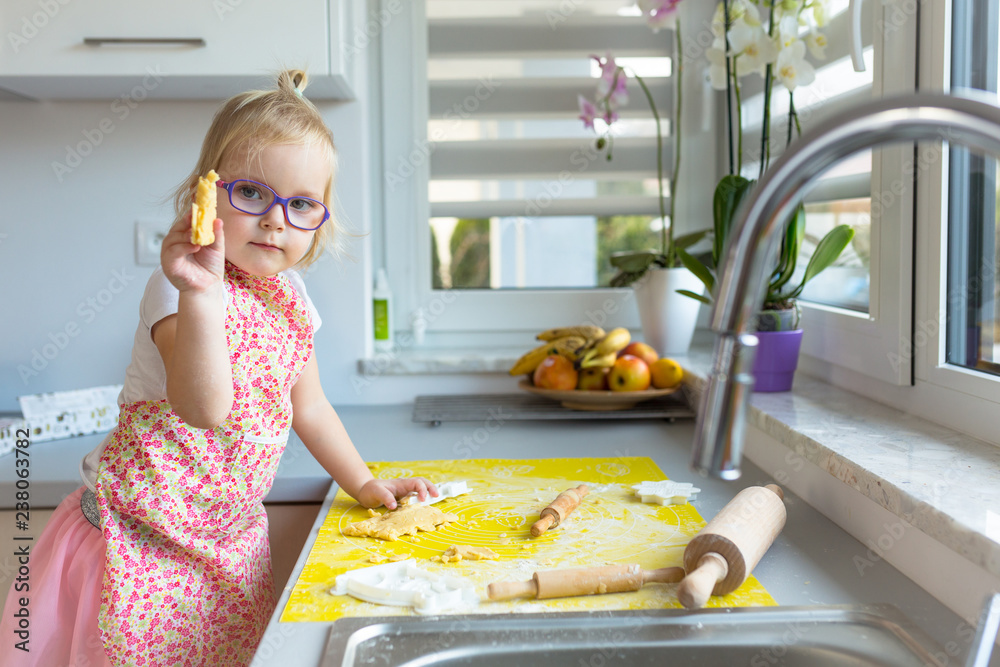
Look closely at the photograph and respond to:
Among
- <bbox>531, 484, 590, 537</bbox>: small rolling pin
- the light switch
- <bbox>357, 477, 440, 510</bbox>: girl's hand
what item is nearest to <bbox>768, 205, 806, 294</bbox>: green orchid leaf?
<bbox>531, 484, 590, 537</bbox>: small rolling pin

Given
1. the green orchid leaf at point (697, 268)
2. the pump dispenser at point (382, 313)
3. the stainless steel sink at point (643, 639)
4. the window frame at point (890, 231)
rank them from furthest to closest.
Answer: the pump dispenser at point (382, 313)
the green orchid leaf at point (697, 268)
the window frame at point (890, 231)
the stainless steel sink at point (643, 639)

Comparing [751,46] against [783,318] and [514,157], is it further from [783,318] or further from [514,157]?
[514,157]

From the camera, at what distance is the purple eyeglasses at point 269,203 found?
89 centimetres

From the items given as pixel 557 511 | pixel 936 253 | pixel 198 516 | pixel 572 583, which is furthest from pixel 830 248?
pixel 198 516

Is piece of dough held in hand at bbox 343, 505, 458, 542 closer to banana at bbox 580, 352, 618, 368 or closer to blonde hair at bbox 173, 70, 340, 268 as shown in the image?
blonde hair at bbox 173, 70, 340, 268

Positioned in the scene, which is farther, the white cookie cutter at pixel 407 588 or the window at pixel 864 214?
the window at pixel 864 214

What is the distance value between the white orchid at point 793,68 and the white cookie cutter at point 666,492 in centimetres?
72

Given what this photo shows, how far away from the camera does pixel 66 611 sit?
0.94m

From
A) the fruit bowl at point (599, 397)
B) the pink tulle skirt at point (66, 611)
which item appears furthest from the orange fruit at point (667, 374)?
the pink tulle skirt at point (66, 611)

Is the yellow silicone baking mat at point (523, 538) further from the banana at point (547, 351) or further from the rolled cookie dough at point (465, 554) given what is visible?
the banana at point (547, 351)

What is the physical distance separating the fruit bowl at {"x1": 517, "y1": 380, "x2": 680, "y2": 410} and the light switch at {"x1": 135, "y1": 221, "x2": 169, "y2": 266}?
788 mm

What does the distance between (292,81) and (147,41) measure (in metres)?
0.47

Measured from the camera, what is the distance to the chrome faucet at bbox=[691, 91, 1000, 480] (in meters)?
0.45

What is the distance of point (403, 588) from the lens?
74cm
